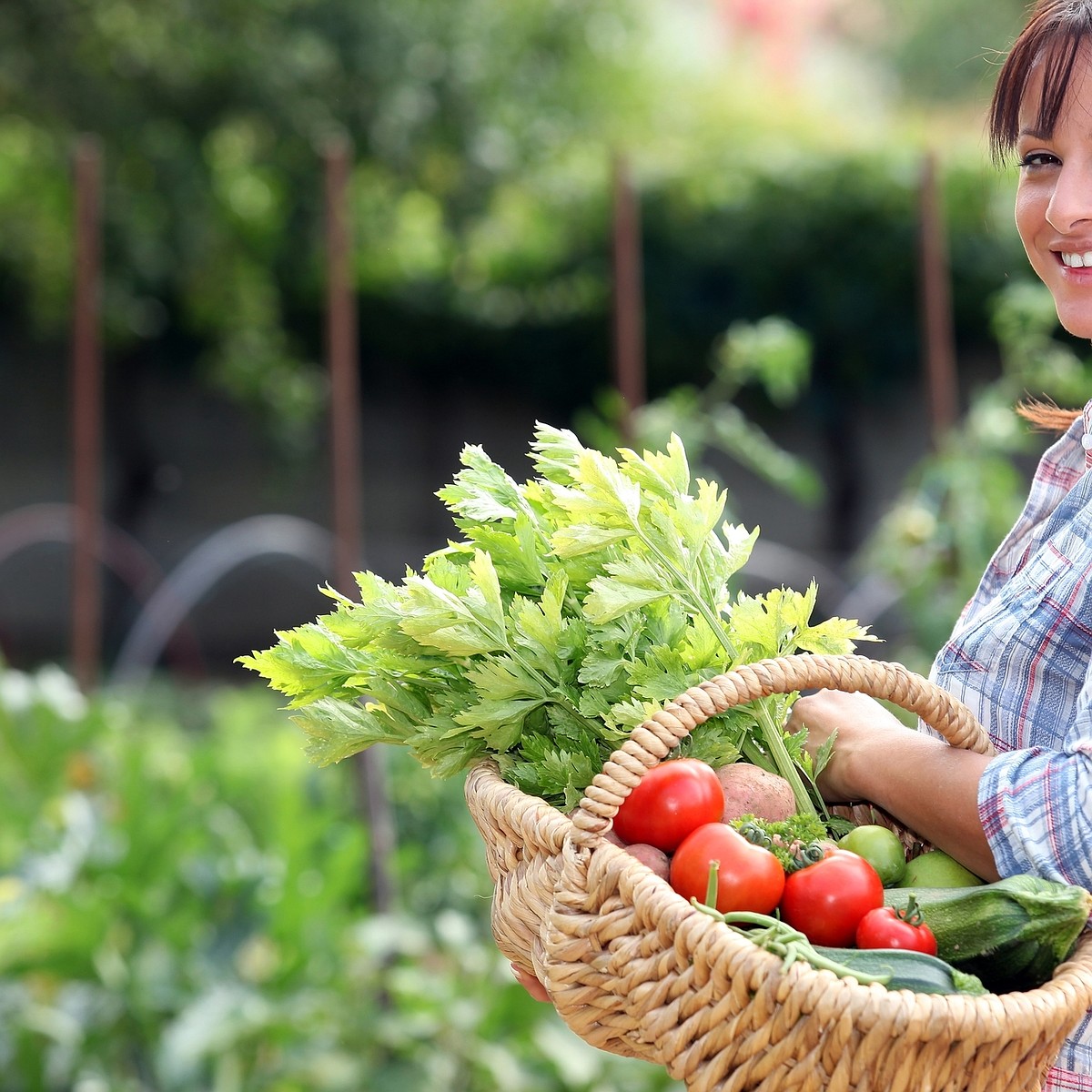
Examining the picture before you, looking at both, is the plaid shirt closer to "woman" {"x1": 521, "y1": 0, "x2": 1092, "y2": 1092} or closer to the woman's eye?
"woman" {"x1": 521, "y1": 0, "x2": 1092, "y2": 1092}

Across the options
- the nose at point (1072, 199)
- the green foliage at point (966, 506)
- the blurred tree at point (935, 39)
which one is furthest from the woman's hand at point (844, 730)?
the blurred tree at point (935, 39)

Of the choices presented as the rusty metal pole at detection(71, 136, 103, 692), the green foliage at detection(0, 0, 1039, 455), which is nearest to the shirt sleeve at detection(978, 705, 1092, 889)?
the rusty metal pole at detection(71, 136, 103, 692)

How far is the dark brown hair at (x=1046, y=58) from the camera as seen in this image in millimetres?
1117

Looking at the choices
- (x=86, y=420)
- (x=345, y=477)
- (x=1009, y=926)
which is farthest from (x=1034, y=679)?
(x=86, y=420)

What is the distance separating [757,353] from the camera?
10.4 ft

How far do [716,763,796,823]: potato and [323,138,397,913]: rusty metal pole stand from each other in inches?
76.8

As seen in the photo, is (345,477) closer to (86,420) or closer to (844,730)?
Result: (86,420)

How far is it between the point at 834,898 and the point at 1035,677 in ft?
0.96

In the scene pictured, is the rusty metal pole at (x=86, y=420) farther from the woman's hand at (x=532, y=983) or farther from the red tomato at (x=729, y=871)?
the red tomato at (x=729, y=871)

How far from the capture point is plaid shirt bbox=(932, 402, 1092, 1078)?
3.24 ft

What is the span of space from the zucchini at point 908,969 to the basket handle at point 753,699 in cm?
18

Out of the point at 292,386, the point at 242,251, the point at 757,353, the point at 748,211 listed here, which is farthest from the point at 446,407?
the point at 757,353

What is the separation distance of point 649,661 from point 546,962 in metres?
0.26

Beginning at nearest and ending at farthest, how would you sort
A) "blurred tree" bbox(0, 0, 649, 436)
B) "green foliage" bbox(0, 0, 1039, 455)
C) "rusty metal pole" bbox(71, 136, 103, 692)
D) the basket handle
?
1. the basket handle
2. "rusty metal pole" bbox(71, 136, 103, 692)
3. "green foliage" bbox(0, 0, 1039, 455)
4. "blurred tree" bbox(0, 0, 649, 436)
